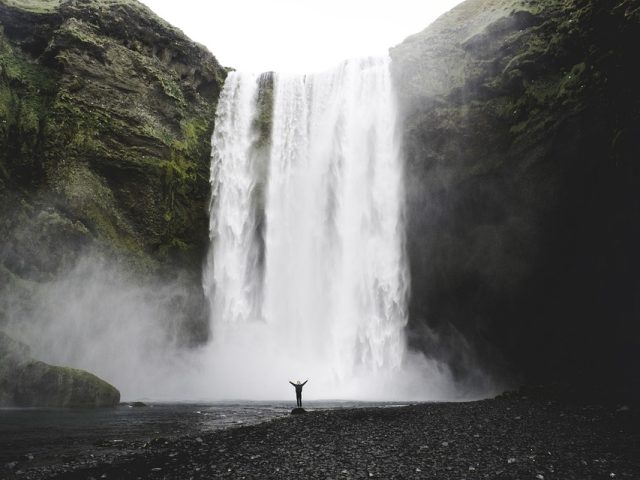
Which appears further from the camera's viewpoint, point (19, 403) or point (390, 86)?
point (390, 86)

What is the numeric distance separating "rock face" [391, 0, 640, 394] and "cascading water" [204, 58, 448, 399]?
182 centimetres

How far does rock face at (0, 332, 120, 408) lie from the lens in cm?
1952

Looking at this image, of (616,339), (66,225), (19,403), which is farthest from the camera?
(66,225)

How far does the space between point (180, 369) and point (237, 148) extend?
48.8 feet

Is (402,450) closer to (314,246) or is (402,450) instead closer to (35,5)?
(314,246)

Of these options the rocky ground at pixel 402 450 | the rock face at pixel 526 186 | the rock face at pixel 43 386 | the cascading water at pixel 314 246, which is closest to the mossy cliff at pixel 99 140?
the cascading water at pixel 314 246

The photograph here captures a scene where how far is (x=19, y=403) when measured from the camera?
1952 centimetres

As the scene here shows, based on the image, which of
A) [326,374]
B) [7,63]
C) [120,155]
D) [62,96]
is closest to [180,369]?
[326,374]

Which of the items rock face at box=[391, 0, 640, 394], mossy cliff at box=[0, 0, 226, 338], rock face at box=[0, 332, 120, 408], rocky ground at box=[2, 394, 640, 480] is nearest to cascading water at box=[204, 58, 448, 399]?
rock face at box=[391, 0, 640, 394]

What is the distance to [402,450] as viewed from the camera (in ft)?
32.2

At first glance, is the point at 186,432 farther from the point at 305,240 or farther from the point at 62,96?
the point at 62,96

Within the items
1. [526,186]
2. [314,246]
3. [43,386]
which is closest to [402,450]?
[43,386]

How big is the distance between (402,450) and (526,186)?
19.5 metres

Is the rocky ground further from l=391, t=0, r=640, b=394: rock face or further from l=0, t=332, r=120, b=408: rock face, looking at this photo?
l=391, t=0, r=640, b=394: rock face
